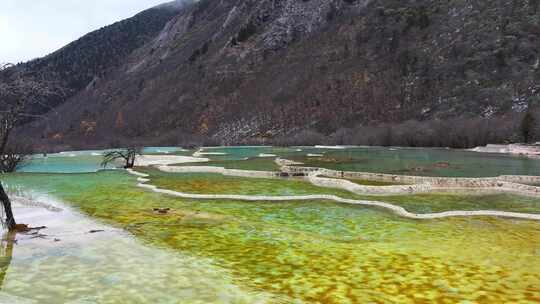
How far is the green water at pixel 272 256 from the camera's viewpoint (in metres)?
10.0

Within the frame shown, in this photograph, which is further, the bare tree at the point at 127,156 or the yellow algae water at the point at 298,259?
the bare tree at the point at 127,156

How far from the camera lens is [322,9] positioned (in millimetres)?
153000

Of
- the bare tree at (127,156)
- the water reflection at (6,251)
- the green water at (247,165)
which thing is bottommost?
the water reflection at (6,251)

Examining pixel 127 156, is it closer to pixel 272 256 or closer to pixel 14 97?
pixel 14 97

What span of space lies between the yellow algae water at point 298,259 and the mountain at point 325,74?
258 feet

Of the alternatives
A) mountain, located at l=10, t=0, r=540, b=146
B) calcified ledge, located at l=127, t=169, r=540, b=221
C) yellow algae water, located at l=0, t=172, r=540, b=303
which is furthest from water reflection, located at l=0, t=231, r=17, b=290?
mountain, located at l=10, t=0, r=540, b=146

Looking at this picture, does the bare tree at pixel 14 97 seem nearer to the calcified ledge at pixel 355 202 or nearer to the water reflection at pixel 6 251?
the water reflection at pixel 6 251

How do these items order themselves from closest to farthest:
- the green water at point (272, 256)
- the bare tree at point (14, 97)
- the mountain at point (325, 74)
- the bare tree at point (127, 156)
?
the green water at point (272, 256) < the bare tree at point (14, 97) < the bare tree at point (127, 156) < the mountain at point (325, 74)

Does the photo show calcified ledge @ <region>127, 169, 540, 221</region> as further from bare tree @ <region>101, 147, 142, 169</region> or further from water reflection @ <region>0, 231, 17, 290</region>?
bare tree @ <region>101, 147, 142, 169</region>

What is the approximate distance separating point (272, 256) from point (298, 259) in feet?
2.61

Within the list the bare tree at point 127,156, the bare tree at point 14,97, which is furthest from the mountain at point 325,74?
the bare tree at point 14,97

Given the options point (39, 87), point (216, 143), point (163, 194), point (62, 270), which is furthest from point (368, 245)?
point (216, 143)

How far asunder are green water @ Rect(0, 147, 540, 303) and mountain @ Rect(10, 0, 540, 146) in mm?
77926

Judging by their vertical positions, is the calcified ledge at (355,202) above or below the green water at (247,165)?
below
